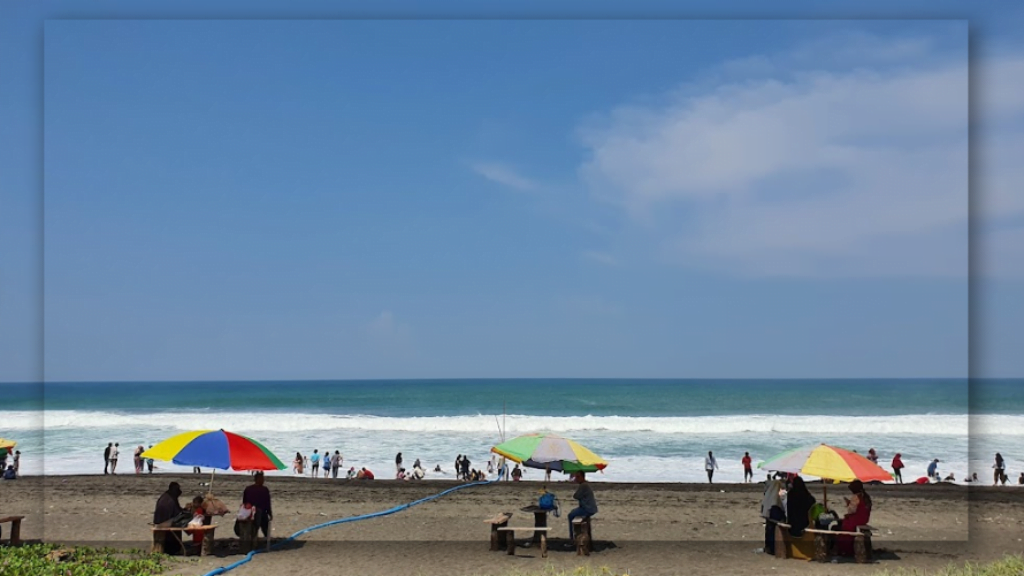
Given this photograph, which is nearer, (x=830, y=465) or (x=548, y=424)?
(x=830, y=465)

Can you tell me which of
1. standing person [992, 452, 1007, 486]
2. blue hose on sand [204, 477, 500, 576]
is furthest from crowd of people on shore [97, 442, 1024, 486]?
blue hose on sand [204, 477, 500, 576]

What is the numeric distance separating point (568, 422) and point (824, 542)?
4302 cm

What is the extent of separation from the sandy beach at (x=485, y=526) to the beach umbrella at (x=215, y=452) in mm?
1305

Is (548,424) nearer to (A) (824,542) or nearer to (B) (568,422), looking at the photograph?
(B) (568,422)

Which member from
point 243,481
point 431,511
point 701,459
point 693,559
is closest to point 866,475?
point 693,559

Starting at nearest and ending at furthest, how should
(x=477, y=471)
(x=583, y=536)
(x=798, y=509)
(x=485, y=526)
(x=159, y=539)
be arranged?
(x=159, y=539), (x=798, y=509), (x=583, y=536), (x=485, y=526), (x=477, y=471)

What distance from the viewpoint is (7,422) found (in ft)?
167

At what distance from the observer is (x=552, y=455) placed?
11.8 metres

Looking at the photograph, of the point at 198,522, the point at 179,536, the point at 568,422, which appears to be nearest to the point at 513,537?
the point at 198,522

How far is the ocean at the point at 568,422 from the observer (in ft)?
104

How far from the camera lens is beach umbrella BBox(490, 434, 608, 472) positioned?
38.4 ft

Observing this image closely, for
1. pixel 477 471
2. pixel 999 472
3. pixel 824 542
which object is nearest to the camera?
pixel 824 542

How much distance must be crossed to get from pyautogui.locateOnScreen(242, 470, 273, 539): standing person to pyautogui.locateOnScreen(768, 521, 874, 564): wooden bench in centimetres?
733

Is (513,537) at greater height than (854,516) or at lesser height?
lesser
